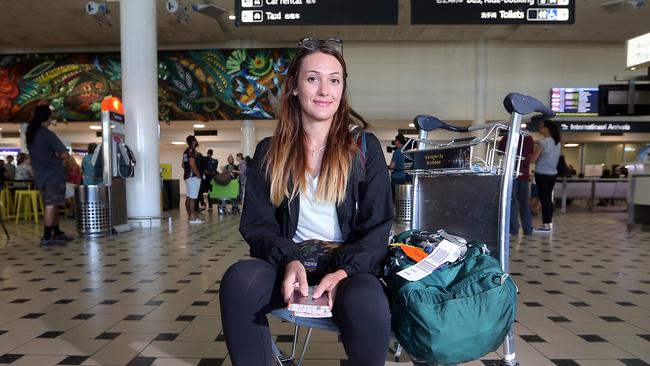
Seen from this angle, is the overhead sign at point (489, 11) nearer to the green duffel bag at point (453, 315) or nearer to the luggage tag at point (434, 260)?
the luggage tag at point (434, 260)

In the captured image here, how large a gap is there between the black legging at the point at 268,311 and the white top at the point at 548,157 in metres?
6.54

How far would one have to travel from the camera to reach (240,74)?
1379 cm

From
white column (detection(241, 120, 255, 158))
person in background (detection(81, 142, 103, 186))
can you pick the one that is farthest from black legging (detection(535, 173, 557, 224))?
white column (detection(241, 120, 255, 158))

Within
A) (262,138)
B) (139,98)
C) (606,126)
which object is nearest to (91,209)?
(139,98)

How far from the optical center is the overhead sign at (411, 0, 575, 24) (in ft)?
19.1

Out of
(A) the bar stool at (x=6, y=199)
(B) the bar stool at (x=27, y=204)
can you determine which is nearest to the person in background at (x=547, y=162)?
(B) the bar stool at (x=27, y=204)

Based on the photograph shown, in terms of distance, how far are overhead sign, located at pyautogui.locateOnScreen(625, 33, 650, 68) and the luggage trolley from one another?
6.96 metres

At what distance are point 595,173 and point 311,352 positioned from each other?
47.3 feet

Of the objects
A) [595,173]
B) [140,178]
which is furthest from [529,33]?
[140,178]

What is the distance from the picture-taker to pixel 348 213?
1.50 metres

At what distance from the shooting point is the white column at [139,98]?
738 centimetres

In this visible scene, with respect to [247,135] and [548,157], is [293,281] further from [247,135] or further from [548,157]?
[247,135]

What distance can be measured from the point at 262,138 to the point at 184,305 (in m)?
2.63

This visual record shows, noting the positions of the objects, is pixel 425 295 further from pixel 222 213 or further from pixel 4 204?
pixel 4 204
